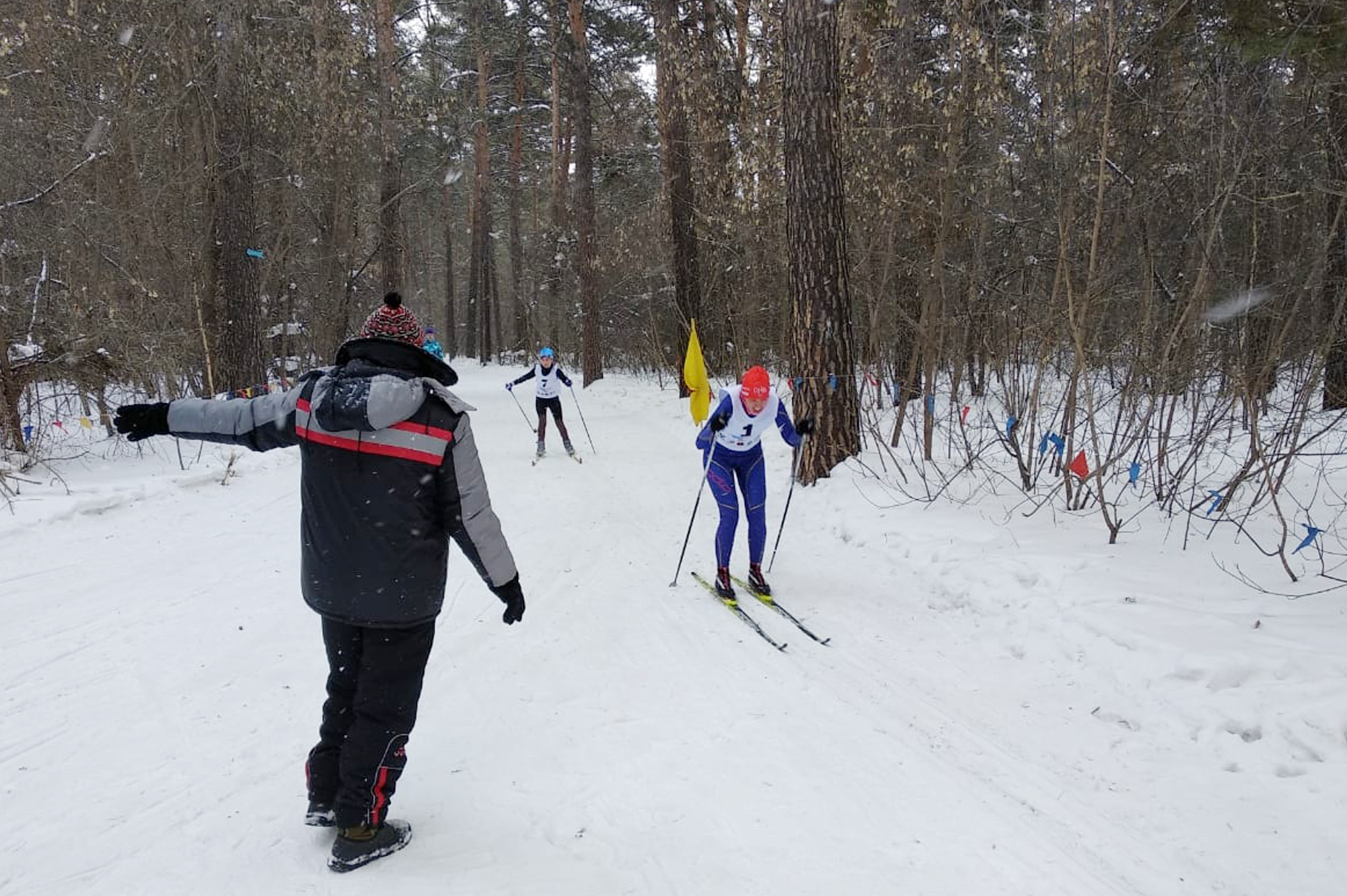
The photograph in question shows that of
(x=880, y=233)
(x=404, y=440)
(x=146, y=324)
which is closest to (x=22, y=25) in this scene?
(x=146, y=324)

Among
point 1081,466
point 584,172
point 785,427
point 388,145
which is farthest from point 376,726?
point 584,172

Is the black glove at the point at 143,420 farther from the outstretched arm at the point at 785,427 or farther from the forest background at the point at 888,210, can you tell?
the forest background at the point at 888,210

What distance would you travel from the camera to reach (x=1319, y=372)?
475cm

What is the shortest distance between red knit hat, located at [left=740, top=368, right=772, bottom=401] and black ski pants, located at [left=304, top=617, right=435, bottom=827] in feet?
11.4

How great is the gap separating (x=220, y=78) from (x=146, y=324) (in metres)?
4.39

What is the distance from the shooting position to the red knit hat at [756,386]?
577cm

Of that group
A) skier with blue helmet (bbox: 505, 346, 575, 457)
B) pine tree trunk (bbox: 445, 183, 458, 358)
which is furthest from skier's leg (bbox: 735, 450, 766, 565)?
pine tree trunk (bbox: 445, 183, 458, 358)

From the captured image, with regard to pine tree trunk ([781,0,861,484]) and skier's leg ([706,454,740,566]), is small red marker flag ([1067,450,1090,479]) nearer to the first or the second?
skier's leg ([706,454,740,566])

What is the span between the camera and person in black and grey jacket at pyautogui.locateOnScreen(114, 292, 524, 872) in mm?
2652

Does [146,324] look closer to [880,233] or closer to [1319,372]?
[880,233]

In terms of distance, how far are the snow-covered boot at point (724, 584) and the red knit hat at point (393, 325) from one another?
3425 mm

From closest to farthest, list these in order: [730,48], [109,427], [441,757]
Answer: [441,757] → [109,427] → [730,48]

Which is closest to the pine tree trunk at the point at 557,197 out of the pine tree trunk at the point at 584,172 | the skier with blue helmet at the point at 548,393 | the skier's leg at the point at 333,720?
the pine tree trunk at the point at 584,172

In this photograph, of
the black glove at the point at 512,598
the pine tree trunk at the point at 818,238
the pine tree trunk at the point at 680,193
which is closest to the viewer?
the black glove at the point at 512,598
